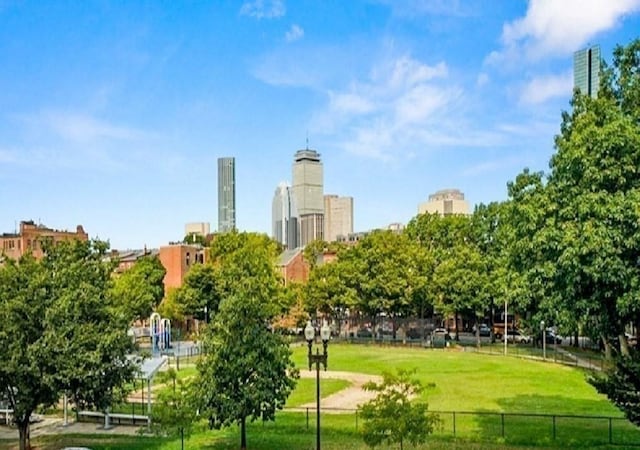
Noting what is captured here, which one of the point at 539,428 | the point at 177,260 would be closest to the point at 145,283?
the point at 177,260

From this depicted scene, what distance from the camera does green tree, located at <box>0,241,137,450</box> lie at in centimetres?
2000

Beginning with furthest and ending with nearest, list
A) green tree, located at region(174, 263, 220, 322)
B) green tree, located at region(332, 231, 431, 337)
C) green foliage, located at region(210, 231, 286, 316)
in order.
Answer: green tree, located at region(174, 263, 220, 322) → green tree, located at region(332, 231, 431, 337) → green foliage, located at region(210, 231, 286, 316)

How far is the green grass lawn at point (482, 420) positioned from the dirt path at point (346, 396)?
851 mm

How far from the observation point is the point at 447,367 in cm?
4566

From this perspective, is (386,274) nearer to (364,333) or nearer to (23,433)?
(364,333)

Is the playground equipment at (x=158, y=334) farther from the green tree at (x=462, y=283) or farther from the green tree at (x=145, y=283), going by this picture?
the green tree at (x=462, y=283)

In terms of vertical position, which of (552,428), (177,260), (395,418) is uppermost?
(177,260)

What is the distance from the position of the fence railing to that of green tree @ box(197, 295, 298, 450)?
5.77 meters

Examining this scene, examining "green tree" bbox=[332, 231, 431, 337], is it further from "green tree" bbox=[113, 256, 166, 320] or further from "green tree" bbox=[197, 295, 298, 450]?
"green tree" bbox=[197, 295, 298, 450]

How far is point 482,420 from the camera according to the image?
26422 mm

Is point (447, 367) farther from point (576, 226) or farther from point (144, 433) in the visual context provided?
point (576, 226)

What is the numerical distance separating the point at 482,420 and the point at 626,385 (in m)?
11.7

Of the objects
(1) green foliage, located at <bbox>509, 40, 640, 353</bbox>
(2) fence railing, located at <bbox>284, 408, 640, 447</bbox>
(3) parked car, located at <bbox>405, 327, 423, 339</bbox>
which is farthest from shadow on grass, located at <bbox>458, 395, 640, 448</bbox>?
(3) parked car, located at <bbox>405, 327, 423, 339</bbox>

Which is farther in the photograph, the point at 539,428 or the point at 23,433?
the point at 539,428
